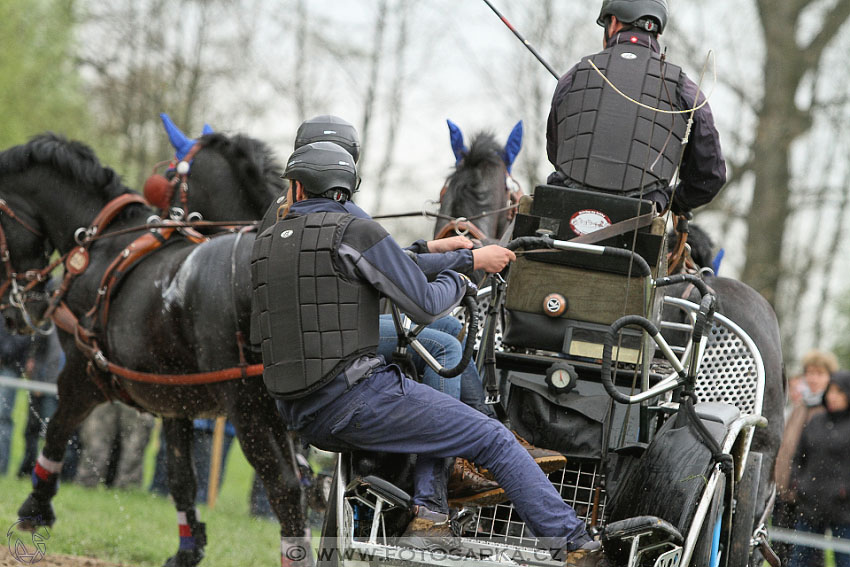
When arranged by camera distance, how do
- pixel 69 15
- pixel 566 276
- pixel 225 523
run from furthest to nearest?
pixel 69 15, pixel 225 523, pixel 566 276

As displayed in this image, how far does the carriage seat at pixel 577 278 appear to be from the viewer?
443 cm

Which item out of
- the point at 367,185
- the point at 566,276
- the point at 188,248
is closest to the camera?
the point at 566,276

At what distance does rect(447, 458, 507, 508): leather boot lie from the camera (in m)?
4.23

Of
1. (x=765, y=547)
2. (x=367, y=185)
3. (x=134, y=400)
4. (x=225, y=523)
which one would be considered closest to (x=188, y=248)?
(x=134, y=400)

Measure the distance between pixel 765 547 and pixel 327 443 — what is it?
2568 millimetres

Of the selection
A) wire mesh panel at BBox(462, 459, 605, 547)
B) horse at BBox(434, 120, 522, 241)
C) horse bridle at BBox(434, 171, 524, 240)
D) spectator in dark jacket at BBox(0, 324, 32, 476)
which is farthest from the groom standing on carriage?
spectator in dark jacket at BBox(0, 324, 32, 476)

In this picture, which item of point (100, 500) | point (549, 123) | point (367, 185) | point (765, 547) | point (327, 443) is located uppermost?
point (367, 185)

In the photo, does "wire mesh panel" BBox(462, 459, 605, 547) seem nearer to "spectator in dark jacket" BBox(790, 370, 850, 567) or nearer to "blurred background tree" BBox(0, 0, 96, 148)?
"spectator in dark jacket" BBox(790, 370, 850, 567)

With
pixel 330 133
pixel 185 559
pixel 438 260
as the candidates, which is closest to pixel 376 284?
pixel 438 260

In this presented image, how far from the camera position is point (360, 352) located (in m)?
3.91

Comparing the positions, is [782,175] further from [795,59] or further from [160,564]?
[160,564]

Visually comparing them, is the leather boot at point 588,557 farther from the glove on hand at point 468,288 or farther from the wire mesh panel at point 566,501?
the glove on hand at point 468,288

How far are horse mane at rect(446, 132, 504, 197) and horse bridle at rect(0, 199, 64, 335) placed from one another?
2.89 meters

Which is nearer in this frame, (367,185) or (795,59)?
(795,59)
